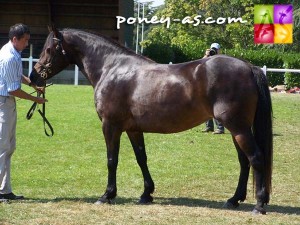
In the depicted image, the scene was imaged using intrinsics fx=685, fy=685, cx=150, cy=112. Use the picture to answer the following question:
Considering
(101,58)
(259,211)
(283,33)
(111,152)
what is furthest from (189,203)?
(283,33)

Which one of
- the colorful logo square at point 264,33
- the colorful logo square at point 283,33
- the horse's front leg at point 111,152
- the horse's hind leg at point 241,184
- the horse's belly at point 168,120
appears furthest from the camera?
the colorful logo square at point 264,33

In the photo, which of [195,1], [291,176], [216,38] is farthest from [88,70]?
[195,1]

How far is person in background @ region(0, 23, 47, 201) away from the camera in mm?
8508

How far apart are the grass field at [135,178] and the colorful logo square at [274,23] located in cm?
2474

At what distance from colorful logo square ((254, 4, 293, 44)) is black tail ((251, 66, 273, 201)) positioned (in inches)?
1333

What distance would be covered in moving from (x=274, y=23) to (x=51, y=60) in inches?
1365

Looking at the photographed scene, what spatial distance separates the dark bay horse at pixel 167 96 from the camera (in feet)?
26.3

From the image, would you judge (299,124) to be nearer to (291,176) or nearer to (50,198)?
(291,176)

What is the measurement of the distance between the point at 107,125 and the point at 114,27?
2603 cm

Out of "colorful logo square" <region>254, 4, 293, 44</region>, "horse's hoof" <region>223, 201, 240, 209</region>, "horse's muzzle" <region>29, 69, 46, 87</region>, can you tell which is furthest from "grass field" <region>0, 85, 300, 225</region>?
"colorful logo square" <region>254, 4, 293, 44</region>

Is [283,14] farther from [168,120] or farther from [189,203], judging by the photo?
[168,120]

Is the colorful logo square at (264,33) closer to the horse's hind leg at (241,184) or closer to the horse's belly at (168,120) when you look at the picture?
the horse's hind leg at (241,184)

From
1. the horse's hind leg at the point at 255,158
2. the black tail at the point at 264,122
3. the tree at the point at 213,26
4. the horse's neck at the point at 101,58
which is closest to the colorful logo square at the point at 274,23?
the tree at the point at 213,26

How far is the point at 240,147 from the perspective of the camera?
8148 millimetres
